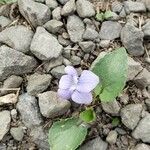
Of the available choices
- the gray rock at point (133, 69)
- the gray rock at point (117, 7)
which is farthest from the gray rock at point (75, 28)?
the gray rock at point (133, 69)

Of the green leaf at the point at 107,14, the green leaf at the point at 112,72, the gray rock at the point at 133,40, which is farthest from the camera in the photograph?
the green leaf at the point at 107,14

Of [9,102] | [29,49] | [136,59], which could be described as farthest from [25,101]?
[136,59]

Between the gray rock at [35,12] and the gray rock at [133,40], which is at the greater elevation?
the gray rock at [35,12]

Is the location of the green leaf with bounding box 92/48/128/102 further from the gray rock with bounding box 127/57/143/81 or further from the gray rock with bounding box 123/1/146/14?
the gray rock with bounding box 123/1/146/14

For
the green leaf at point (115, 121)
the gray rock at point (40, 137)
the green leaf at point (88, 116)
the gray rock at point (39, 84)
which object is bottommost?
the green leaf at point (115, 121)

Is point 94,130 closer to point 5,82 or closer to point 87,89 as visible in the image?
point 87,89

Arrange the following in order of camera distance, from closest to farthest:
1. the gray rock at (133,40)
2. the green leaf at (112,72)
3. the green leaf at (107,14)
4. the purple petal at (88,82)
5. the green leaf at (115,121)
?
the purple petal at (88,82) → the green leaf at (112,72) → the green leaf at (115,121) → the gray rock at (133,40) → the green leaf at (107,14)

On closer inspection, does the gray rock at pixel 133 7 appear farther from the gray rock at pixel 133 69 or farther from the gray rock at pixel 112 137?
the gray rock at pixel 112 137

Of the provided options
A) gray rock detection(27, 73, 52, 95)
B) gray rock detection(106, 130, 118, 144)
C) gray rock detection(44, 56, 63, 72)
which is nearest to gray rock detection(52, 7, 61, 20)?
gray rock detection(44, 56, 63, 72)

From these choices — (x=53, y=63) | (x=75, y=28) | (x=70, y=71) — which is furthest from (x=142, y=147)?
(x=75, y=28)
